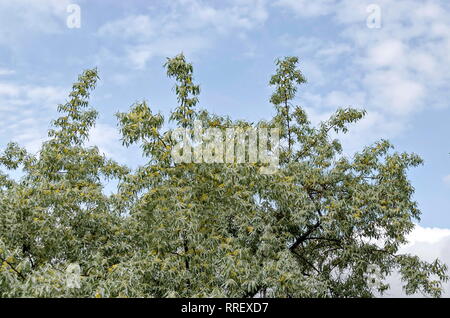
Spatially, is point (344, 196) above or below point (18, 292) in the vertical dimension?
above

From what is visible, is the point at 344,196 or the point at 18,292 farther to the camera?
the point at 344,196

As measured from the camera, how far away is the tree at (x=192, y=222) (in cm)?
612

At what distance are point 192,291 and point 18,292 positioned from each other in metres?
2.16

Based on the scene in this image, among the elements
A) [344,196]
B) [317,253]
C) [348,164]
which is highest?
[348,164]

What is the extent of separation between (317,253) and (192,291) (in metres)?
4.40

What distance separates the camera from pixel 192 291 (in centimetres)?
621

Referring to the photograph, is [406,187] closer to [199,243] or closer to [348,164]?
[348,164]

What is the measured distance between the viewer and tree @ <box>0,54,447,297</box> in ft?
20.1

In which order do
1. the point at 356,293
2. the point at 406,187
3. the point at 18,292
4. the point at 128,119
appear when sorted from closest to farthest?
the point at 18,292 < the point at 128,119 < the point at 356,293 < the point at 406,187

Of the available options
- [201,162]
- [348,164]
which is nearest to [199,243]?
[201,162]

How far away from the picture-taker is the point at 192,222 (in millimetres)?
6281

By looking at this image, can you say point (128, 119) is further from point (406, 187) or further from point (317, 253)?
point (406, 187)
